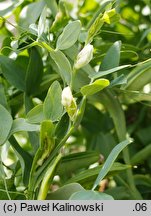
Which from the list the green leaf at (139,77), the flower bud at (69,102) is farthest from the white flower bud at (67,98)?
the green leaf at (139,77)

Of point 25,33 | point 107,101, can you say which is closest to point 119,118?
point 107,101

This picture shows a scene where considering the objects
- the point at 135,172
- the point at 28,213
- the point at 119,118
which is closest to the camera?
the point at 28,213

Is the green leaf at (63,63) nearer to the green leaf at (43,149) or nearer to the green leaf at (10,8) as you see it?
the green leaf at (43,149)

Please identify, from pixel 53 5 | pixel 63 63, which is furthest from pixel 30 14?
pixel 63 63

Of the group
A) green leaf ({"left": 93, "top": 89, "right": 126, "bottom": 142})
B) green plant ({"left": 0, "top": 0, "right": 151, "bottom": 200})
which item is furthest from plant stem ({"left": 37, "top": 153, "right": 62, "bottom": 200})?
green leaf ({"left": 93, "top": 89, "right": 126, "bottom": 142})

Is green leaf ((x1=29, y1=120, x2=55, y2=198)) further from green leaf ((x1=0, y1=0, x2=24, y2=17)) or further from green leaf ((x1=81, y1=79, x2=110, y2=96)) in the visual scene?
green leaf ((x1=0, y1=0, x2=24, y2=17))

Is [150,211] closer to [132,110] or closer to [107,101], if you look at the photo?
[107,101]

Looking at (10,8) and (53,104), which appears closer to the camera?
(53,104)

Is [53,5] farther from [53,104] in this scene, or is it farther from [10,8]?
[53,104]
